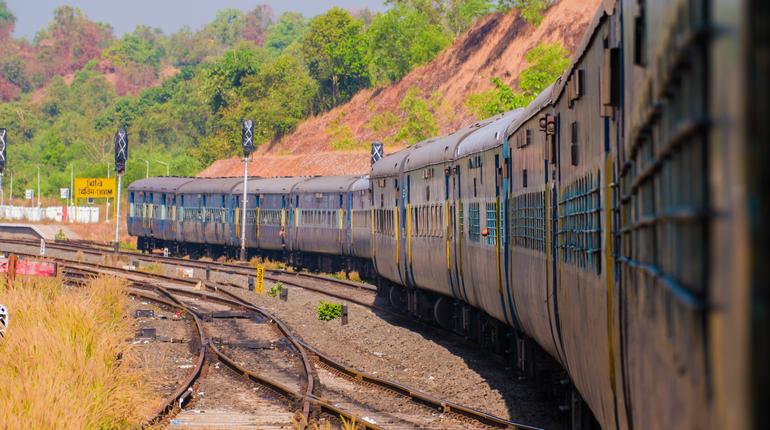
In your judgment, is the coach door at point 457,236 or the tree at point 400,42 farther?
the tree at point 400,42

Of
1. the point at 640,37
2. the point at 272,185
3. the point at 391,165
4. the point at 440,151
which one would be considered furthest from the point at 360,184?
the point at 640,37

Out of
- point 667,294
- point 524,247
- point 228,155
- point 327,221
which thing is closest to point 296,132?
point 228,155

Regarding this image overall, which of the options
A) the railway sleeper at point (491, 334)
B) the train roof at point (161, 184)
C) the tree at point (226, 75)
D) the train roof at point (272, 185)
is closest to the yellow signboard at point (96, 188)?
the train roof at point (161, 184)

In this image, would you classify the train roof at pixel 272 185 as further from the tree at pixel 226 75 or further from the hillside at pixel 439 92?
the tree at pixel 226 75

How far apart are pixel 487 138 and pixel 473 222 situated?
1.63 meters

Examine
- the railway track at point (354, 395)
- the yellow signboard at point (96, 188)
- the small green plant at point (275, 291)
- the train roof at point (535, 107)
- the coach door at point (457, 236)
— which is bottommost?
the railway track at point (354, 395)

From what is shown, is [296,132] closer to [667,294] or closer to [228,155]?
[228,155]

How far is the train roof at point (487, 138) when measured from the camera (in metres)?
15.7

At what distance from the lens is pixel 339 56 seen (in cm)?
11731

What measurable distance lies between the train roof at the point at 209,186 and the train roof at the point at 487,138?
34.3 meters

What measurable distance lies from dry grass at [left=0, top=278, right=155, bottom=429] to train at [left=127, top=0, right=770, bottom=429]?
4.65 m

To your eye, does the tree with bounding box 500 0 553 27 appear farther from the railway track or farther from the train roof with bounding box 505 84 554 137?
the train roof with bounding box 505 84 554 137

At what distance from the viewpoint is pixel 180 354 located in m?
20.5

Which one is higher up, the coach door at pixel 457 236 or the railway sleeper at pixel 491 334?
the coach door at pixel 457 236
